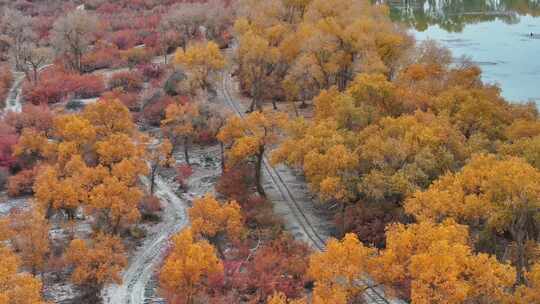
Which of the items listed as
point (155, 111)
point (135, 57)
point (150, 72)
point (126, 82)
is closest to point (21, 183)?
point (155, 111)

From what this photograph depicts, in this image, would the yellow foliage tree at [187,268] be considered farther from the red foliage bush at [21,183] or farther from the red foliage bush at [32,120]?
the red foliage bush at [32,120]

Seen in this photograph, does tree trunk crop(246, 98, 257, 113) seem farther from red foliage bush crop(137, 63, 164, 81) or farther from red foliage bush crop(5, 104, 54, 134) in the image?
red foliage bush crop(5, 104, 54, 134)

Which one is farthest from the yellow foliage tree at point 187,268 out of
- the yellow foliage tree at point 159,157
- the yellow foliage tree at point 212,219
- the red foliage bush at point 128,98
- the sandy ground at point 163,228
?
the red foliage bush at point 128,98

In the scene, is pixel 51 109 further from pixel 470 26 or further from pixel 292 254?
pixel 470 26

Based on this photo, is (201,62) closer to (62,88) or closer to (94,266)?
(62,88)

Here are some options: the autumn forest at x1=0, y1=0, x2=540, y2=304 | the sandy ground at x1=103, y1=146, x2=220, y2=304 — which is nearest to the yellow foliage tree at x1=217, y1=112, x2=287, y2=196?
the autumn forest at x1=0, y1=0, x2=540, y2=304

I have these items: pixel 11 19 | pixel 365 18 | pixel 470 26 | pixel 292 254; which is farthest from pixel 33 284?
pixel 470 26
